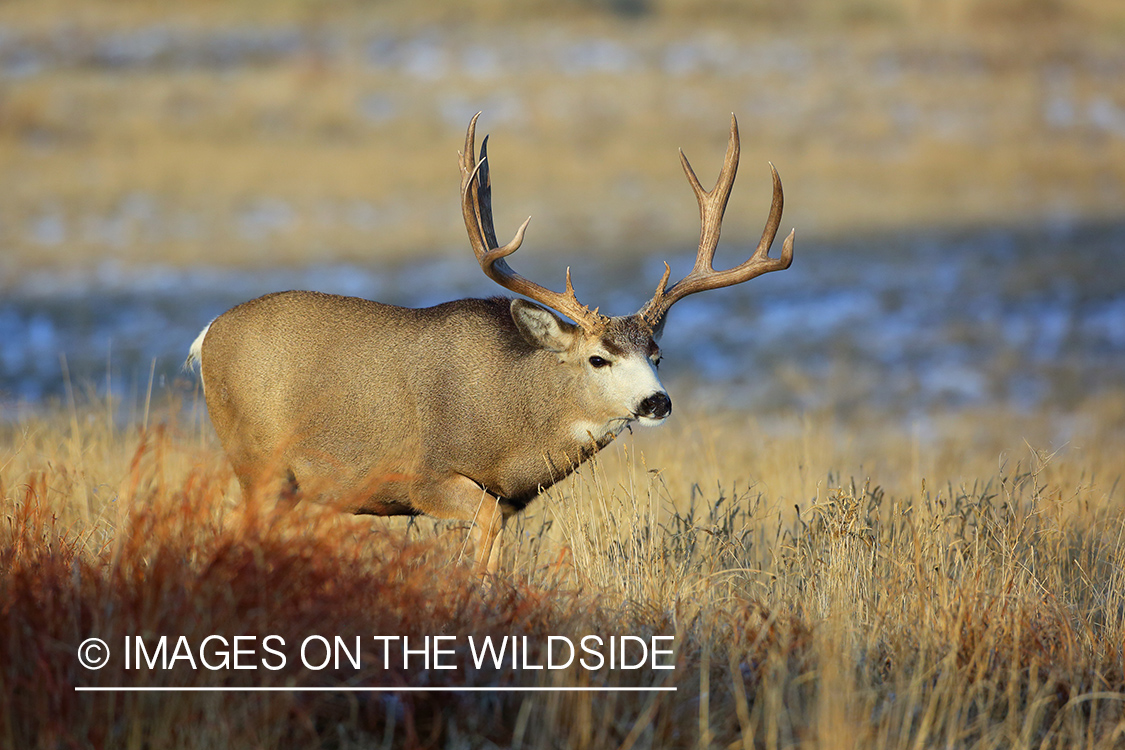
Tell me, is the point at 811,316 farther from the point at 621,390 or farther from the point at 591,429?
the point at 621,390

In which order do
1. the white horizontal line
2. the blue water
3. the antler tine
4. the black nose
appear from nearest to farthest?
the white horizontal line
the black nose
the antler tine
the blue water

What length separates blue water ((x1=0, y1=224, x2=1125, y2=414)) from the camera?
14.9 m

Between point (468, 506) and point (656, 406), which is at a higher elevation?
point (656, 406)

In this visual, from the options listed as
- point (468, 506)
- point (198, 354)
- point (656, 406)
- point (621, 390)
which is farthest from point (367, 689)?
point (198, 354)

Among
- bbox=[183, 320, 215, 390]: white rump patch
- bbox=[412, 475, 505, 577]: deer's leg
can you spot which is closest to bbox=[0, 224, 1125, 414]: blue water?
bbox=[183, 320, 215, 390]: white rump patch

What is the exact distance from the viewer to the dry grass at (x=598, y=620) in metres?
3.79

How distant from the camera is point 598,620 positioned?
4.77 meters

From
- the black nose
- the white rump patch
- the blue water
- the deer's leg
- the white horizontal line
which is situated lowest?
the white horizontal line

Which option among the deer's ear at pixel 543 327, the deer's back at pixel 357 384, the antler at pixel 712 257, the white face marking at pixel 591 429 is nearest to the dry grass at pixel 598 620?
the white face marking at pixel 591 429

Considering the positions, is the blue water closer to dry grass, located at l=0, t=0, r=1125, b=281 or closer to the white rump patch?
dry grass, located at l=0, t=0, r=1125, b=281

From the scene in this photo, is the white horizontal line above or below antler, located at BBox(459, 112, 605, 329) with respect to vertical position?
below

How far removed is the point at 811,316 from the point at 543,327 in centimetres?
1269

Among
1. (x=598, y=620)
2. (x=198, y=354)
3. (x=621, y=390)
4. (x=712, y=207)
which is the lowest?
(x=598, y=620)

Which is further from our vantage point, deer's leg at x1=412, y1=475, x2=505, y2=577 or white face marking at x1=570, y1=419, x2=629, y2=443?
white face marking at x1=570, y1=419, x2=629, y2=443
